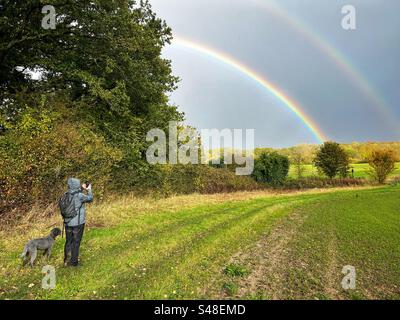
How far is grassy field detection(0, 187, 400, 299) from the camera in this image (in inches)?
269

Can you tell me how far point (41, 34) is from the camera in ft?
58.1

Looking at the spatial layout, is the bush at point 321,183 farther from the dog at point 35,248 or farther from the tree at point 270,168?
the dog at point 35,248

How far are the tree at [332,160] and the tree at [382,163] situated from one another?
440 centimetres

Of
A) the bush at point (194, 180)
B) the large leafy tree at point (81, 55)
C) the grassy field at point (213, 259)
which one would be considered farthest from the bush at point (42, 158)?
the bush at point (194, 180)

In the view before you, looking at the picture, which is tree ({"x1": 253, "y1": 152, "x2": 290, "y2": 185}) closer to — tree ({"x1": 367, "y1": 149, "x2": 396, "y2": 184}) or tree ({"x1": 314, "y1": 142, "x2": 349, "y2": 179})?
tree ({"x1": 314, "y1": 142, "x2": 349, "y2": 179})

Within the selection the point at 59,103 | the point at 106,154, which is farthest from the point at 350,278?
the point at 59,103

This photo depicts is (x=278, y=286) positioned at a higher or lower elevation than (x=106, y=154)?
lower

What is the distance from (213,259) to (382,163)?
54.6 meters

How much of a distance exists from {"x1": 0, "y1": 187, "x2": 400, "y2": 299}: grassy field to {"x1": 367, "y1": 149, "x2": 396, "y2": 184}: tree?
44.4 meters

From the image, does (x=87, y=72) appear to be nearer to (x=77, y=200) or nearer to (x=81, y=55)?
(x=81, y=55)

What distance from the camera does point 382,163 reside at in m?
55.2

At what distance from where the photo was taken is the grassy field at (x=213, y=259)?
6.83 metres
